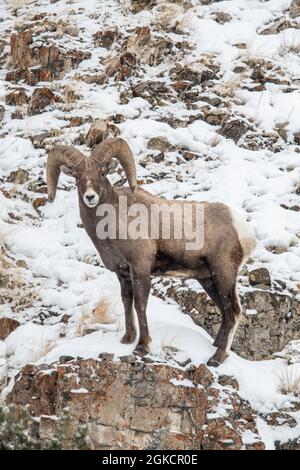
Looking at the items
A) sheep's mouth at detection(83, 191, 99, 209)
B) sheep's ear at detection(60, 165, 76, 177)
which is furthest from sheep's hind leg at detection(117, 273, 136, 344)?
sheep's ear at detection(60, 165, 76, 177)

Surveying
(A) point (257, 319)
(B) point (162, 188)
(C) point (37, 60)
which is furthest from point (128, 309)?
(C) point (37, 60)

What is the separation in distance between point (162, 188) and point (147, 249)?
12.2 feet

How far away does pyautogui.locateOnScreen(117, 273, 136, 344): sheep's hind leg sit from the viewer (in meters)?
7.89

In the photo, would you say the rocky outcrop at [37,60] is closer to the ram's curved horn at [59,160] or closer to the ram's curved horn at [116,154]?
the ram's curved horn at [59,160]

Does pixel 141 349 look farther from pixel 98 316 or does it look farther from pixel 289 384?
pixel 289 384

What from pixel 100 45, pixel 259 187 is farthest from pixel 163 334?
pixel 100 45

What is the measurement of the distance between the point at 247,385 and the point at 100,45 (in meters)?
9.32

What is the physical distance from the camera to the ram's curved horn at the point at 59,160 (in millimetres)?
7980

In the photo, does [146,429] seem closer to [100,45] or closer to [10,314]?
[10,314]

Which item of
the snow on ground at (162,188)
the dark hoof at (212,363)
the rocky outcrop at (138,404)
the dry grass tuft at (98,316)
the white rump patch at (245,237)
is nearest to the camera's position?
the rocky outcrop at (138,404)

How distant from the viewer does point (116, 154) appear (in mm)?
8109

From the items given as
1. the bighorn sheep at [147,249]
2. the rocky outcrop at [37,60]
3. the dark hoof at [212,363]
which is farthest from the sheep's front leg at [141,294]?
the rocky outcrop at [37,60]
